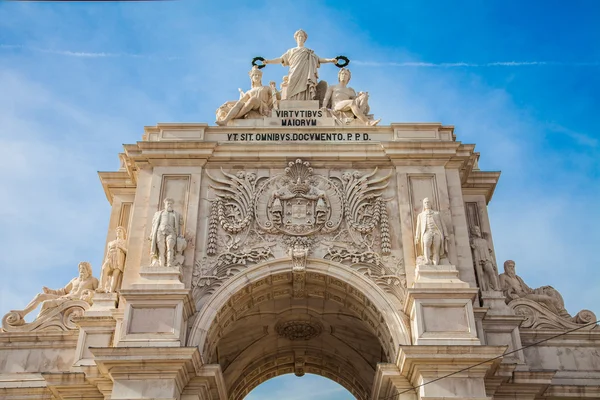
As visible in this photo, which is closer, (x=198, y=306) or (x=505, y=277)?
(x=198, y=306)

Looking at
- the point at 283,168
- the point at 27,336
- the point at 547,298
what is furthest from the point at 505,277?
the point at 27,336

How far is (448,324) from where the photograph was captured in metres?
16.5

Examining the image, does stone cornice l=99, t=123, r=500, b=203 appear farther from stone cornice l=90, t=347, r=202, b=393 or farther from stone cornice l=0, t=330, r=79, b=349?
stone cornice l=90, t=347, r=202, b=393

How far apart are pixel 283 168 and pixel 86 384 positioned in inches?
286

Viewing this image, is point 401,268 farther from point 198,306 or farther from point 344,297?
point 198,306

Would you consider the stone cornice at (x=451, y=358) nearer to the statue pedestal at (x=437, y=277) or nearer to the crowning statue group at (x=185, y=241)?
the statue pedestal at (x=437, y=277)

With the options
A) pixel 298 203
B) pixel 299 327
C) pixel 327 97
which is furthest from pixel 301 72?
pixel 299 327

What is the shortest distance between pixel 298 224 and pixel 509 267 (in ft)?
19.1

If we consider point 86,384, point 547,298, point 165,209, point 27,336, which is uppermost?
point 165,209

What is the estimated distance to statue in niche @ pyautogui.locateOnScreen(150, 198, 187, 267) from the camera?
58.2 feet

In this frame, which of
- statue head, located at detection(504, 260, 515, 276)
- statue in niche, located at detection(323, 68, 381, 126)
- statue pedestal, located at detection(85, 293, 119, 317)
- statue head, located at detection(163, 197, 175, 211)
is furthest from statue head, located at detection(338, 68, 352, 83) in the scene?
statue pedestal, located at detection(85, 293, 119, 317)

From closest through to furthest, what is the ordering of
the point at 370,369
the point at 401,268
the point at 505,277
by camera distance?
1. the point at 401,268
2. the point at 505,277
3. the point at 370,369

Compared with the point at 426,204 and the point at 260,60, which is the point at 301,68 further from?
the point at 426,204

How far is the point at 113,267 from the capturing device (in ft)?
61.2
